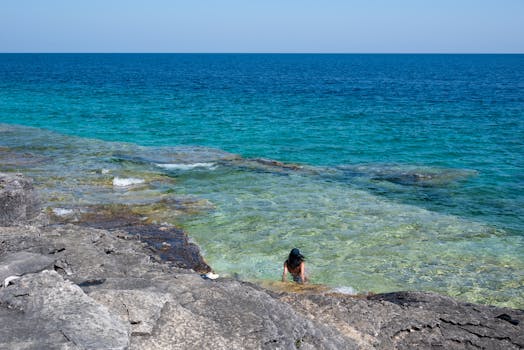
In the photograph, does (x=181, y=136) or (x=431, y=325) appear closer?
(x=431, y=325)

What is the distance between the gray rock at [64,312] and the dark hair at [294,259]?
619 cm

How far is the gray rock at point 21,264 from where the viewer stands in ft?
25.9

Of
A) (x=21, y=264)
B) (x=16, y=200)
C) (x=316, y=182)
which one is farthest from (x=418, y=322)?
(x=316, y=182)

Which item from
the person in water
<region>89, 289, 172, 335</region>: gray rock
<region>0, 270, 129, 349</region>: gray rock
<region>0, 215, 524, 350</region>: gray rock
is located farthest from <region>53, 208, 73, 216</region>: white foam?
<region>89, 289, 172, 335</region>: gray rock

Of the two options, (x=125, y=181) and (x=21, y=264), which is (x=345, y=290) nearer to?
(x=21, y=264)

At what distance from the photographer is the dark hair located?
482 inches

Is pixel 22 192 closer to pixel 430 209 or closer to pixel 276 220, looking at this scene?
pixel 276 220

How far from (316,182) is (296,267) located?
35.8 ft

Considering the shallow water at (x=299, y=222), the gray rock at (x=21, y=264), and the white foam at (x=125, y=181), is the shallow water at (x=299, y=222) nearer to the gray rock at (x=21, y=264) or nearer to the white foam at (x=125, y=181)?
the white foam at (x=125, y=181)

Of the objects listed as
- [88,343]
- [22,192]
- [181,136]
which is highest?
[88,343]

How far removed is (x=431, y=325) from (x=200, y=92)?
2414 inches

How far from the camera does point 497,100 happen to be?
188 ft

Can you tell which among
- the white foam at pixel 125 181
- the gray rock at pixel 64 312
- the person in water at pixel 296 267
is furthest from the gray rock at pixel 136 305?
the white foam at pixel 125 181

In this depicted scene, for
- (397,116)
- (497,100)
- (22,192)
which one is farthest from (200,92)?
(22,192)
